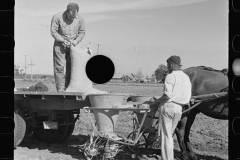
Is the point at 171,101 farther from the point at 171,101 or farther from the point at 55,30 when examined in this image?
the point at 55,30

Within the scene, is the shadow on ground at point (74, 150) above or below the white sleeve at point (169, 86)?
below

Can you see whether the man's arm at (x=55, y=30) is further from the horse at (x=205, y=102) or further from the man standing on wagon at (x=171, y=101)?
the horse at (x=205, y=102)

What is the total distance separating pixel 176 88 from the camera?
4773mm

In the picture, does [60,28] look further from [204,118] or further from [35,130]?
[204,118]

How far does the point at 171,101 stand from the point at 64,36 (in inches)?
111

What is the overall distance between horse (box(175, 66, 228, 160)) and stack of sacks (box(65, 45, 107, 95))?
164 cm

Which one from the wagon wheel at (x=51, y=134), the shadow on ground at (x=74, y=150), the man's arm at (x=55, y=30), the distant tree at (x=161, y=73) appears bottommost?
the shadow on ground at (x=74, y=150)

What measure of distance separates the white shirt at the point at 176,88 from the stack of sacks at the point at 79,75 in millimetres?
1693

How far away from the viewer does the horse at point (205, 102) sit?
5949 millimetres

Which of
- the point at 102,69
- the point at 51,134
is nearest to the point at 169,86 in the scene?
the point at 102,69

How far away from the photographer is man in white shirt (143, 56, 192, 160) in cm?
477

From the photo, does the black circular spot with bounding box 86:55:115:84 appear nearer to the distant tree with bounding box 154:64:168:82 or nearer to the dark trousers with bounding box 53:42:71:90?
the distant tree with bounding box 154:64:168:82
